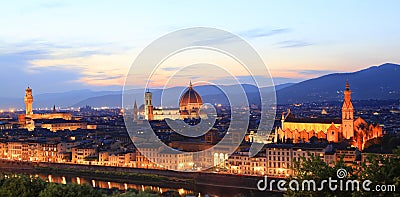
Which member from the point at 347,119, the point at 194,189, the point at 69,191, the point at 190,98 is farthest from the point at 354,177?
the point at 190,98

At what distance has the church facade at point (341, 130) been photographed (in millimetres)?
15113

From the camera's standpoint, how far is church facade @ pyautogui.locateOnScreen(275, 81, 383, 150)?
15113mm

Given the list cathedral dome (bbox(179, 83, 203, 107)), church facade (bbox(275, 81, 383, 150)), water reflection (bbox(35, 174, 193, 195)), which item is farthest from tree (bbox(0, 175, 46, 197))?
cathedral dome (bbox(179, 83, 203, 107))

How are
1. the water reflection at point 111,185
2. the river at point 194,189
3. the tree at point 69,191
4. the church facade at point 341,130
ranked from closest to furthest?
the tree at point 69,191, the river at point 194,189, the water reflection at point 111,185, the church facade at point 341,130

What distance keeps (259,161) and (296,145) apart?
0.95 metres

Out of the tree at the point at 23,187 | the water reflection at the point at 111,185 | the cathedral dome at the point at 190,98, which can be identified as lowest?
the water reflection at the point at 111,185

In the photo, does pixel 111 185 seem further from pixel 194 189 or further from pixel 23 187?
pixel 23 187

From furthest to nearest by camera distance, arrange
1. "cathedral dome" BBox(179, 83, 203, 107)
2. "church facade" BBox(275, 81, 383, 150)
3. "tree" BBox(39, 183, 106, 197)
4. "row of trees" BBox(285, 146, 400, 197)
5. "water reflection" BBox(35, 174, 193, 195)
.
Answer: "cathedral dome" BBox(179, 83, 203, 107), "church facade" BBox(275, 81, 383, 150), "water reflection" BBox(35, 174, 193, 195), "tree" BBox(39, 183, 106, 197), "row of trees" BBox(285, 146, 400, 197)

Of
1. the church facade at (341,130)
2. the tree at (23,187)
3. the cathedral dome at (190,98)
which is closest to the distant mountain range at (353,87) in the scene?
the cathedral dome at (190,98)

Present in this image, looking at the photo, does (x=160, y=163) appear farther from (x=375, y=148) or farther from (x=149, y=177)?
(x=375, y=148)

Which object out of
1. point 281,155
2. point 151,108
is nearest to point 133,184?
point 281,155

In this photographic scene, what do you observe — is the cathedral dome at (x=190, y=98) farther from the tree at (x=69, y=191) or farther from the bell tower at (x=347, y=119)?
the tree at (x=69, y=191)

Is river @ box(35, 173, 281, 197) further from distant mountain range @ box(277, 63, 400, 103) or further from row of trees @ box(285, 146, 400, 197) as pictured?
distant mountain range @ box(277, 63, 400, 103)

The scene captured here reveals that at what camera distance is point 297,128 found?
693 inches
